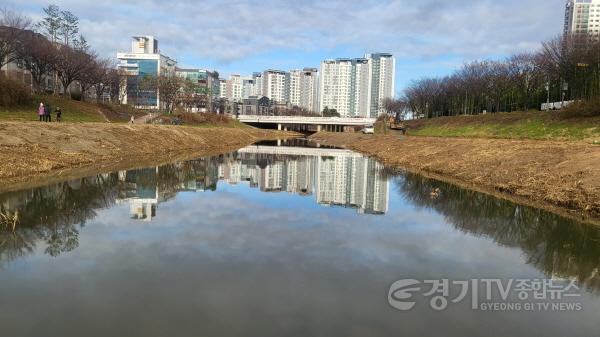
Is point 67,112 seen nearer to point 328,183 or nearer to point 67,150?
point 67,150

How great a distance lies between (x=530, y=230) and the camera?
1193 cm

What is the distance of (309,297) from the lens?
6703 millimetres

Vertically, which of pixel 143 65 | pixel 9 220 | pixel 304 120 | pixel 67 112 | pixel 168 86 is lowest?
pixel 9 220

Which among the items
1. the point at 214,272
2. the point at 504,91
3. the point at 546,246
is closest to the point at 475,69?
the point at 504,91

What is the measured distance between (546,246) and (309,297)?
21.7 ft

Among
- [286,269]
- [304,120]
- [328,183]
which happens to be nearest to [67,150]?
[328,183]

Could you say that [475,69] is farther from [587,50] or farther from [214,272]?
[214,272]

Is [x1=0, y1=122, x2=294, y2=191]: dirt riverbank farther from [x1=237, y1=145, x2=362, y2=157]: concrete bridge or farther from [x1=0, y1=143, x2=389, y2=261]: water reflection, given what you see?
[x1=237, y1=145, x2=362, y2=157]: concrete bridge

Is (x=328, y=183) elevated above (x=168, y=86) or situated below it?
below

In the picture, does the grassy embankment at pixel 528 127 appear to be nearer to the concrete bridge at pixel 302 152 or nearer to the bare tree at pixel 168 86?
the concrete bridge at pixel 302 152

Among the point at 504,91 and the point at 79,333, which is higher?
the point at 504,91

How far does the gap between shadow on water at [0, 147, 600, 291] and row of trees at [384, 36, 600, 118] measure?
3810cm
